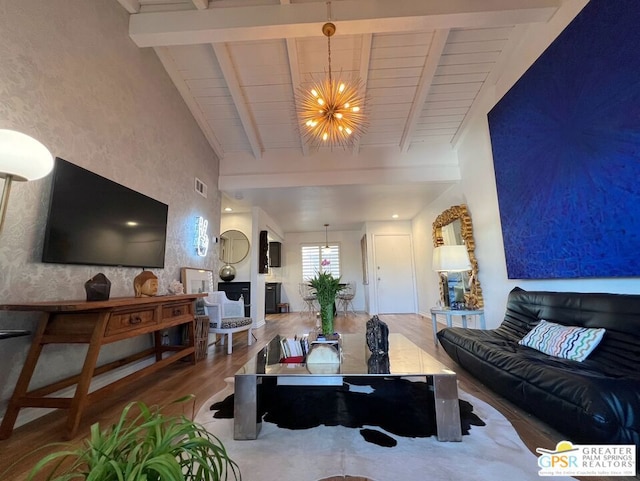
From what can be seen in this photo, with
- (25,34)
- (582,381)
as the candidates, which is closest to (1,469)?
A: (25,34)

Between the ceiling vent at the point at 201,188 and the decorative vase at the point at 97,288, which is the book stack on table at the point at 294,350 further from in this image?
the ceiling vent at the point at 201,188

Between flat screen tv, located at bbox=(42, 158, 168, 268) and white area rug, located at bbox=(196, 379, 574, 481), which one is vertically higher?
flat screen tv, located at bbox=(42, 158, 168, 268)

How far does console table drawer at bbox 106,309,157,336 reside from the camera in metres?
1.85

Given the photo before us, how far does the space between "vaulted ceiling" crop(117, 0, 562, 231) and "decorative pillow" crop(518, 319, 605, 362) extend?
2.62 m

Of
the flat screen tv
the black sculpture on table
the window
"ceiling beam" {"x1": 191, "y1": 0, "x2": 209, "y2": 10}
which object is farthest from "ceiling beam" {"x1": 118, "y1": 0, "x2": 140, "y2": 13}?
the window

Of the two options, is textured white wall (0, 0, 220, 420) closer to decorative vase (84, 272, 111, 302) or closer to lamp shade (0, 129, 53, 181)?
decorative vase (84, 272, 111, 302)

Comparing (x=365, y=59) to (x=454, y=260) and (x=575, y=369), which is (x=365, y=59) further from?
(x=575, y=369)

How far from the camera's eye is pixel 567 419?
132 centimetres

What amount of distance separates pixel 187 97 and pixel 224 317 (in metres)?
3.01

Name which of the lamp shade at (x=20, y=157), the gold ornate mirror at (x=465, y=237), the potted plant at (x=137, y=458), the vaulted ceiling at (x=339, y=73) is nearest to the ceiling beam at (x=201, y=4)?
the vaulted ceiling at (x=339, y=73)

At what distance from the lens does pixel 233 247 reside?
19.5ft

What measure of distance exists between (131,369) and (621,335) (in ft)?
12.6

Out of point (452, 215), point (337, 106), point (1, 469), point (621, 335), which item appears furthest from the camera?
point (452, 215)

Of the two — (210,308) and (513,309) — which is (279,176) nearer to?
(210,308)
